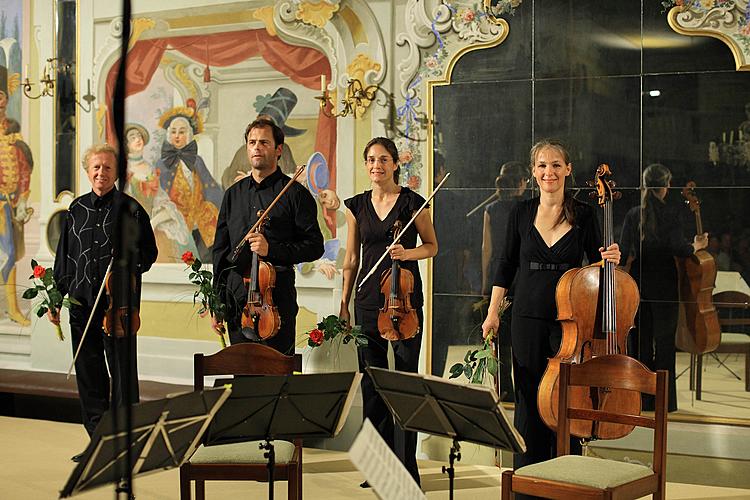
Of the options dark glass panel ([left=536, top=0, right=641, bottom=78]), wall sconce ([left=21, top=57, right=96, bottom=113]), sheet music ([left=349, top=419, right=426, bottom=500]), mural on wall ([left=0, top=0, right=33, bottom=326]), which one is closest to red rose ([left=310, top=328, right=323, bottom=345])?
dark glass panel ([left=536, top=0, right=641, bottom=78])

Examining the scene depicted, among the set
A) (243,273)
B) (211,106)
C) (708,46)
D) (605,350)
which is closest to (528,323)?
(605,350)

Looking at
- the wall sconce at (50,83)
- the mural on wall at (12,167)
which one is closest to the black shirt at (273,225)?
the wall sconce at (50,83)

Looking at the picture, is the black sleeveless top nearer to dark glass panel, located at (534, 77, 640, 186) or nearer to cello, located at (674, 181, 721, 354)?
dark glass panel, located at (534, 77, 640, 186)

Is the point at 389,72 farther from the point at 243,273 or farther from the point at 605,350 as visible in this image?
the point at 605,350

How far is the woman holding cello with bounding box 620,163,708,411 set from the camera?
15.4ft

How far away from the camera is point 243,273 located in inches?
177

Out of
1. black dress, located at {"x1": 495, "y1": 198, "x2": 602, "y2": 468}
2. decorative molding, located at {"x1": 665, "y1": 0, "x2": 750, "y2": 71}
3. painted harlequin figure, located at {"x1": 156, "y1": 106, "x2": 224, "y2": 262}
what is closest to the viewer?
black dress, located at {"x1": 495, "y1": 198, "x2": 602, "y2": 468}

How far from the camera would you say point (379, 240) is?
4.43 metres

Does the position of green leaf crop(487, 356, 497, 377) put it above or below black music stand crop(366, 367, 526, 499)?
below

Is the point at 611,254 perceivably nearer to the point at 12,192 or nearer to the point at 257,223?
the point at 257,223

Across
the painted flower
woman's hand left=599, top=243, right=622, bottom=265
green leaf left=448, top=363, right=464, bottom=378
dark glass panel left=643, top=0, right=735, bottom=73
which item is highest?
dark glass panel left=643, top=0, right=735, bottom=73

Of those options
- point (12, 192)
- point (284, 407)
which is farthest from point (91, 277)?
point (284, 407)

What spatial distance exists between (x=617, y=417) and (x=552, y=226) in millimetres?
1029

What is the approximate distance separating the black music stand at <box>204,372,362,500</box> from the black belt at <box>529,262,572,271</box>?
5.01 feet
